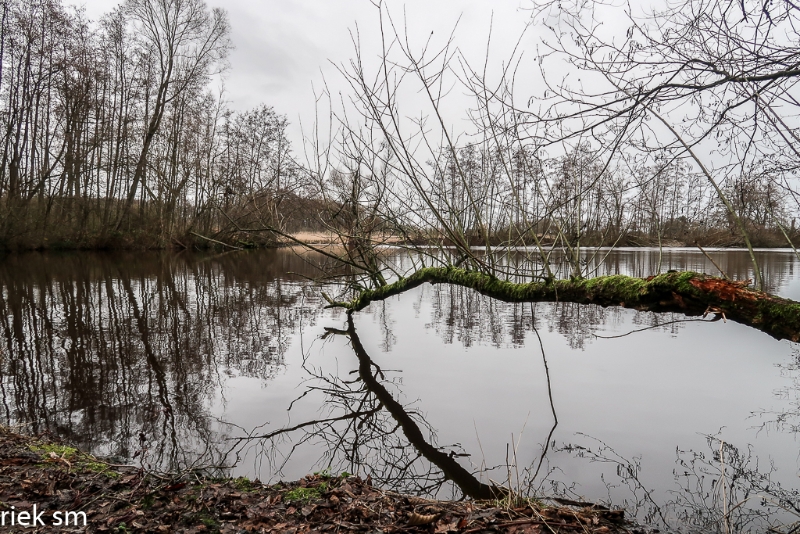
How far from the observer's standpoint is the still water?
3557 millimetres

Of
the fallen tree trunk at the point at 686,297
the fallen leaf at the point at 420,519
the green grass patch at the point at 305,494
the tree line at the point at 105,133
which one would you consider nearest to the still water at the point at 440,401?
the fallen tree trunk at the point at 686,297

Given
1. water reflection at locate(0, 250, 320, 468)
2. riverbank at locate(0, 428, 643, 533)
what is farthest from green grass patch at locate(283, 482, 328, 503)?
water reflection at locate(0, 250, 320, 468)

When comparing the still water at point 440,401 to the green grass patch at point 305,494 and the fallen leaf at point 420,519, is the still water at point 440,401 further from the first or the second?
the fallen leaf at point 420,519

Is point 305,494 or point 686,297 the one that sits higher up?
point 686,297

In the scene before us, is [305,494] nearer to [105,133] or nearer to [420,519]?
[420,519]

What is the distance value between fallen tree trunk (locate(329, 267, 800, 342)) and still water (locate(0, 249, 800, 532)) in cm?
27

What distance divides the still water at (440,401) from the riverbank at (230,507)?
13.9 inches

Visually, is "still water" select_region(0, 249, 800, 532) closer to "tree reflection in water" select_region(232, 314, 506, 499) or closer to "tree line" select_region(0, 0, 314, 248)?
"tree reflection in water" select_region(232, 314, 506, 499)

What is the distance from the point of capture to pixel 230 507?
9.19ft

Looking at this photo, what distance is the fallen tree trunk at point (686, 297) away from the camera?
252 cm

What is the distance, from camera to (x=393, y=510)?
2.77 m

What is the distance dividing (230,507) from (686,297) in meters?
3.07

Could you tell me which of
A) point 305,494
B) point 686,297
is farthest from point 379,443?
point 686,297

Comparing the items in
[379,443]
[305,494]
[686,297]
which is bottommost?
[379,443]
